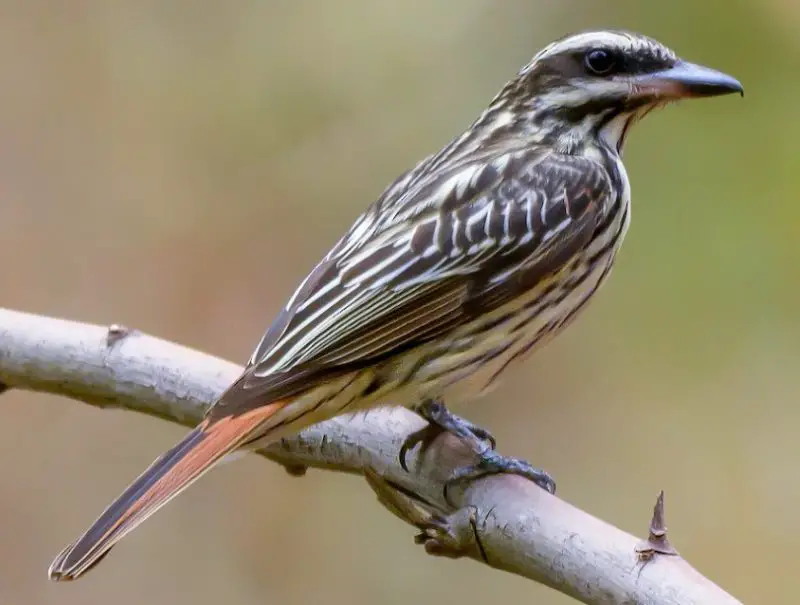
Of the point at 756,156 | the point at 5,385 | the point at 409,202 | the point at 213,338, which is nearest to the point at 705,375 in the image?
the point at 756,156

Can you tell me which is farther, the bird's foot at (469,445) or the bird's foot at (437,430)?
the bird's foot at (437,430)

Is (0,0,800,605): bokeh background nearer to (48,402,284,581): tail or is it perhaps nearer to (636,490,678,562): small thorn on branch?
(48,402,284,581): tail

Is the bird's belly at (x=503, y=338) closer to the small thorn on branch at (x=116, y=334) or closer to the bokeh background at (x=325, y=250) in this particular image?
the small thorn on branch at (x=116, y=334)

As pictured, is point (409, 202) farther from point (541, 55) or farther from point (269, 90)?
point (269, 90)

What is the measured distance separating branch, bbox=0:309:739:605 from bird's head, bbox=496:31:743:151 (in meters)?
0.76

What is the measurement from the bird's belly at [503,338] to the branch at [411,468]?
16cm

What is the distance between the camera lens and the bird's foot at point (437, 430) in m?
2.48

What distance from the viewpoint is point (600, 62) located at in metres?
2.61

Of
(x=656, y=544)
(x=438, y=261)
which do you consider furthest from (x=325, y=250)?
(x=656, y=544)

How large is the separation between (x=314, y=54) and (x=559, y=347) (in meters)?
1.50


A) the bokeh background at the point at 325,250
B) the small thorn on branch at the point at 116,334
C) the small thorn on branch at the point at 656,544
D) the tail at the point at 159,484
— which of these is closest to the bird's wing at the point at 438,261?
the tail at the point at 159,484

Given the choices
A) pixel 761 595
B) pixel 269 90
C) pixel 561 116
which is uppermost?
pixel 269 90

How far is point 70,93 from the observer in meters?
4.80

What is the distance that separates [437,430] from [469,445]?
0.10 metres
